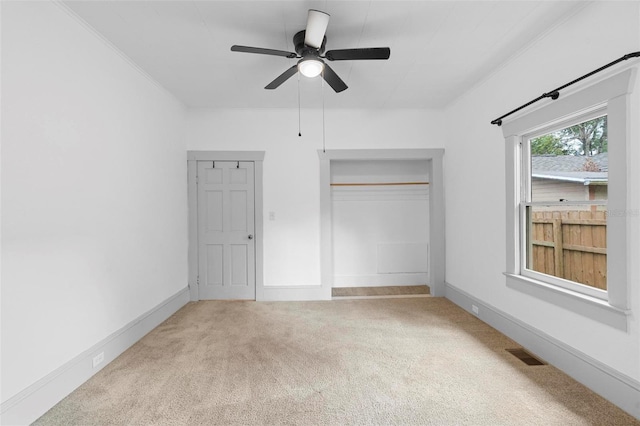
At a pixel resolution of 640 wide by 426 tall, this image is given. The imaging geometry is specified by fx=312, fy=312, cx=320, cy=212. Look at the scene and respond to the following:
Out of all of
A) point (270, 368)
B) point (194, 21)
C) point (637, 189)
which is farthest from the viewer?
point (270, 368)

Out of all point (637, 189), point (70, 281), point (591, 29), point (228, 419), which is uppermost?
point (591, 29)

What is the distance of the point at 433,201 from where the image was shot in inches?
179

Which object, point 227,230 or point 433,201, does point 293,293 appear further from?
point 433,201

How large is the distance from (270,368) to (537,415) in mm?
1847

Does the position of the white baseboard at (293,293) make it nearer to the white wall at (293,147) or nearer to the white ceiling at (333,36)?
the white wall at (293,147)

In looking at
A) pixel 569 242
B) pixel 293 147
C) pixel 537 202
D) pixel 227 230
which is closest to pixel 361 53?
pixel 537 202

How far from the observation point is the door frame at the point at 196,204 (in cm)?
440

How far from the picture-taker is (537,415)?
192 centimetres

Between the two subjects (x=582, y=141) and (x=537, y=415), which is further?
(x=582, y=141)

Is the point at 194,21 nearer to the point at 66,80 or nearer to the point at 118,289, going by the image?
the point at 66,80

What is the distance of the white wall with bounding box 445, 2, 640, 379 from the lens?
193cm

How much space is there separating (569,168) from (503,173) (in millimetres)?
685

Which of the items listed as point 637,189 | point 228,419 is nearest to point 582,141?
point 637,189

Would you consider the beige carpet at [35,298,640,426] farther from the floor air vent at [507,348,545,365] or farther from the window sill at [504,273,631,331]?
the window sill at [504,273,631,331]
